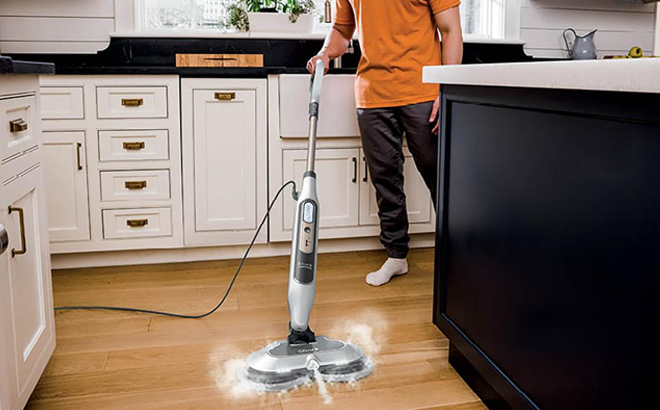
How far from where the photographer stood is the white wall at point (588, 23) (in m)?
4.03

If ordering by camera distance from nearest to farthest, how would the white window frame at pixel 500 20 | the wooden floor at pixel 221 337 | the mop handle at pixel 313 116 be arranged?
1. the wooden floor at pixel 221 337
2. the mop handle at pixel 313 116
3. the white window frame at pixel 500 20

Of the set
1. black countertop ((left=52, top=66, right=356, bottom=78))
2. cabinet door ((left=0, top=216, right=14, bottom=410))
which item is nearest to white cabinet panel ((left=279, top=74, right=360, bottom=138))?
black countertop ((left=52, top=66, right=356, bottom=78))

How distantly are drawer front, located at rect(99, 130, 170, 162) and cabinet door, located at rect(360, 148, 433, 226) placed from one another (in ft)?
3.08

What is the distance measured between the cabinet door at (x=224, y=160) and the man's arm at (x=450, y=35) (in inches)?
36.5

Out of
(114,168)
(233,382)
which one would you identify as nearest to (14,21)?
(114,168)

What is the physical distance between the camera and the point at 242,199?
3127mm

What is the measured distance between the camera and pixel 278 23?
139 inches

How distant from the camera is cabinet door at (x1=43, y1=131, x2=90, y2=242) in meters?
2.91

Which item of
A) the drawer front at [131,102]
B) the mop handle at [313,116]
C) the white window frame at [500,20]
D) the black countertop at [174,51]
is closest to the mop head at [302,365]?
the mop handle at [313,116]

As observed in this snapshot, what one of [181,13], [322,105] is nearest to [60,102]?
[181,13]

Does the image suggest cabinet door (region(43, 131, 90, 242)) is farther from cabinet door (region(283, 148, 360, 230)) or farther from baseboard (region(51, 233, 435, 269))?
cabinet door (region(283, 148, 360, 230))

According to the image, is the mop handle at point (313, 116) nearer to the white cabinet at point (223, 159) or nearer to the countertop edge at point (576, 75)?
the countertop edge at point (576, 75)

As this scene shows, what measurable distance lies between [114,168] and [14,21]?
105 cm

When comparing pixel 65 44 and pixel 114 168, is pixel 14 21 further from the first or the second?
pixel 114 168
